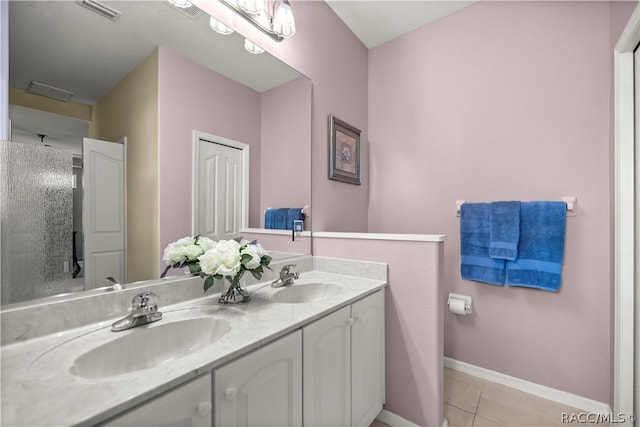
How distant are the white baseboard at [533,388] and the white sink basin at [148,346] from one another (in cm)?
185

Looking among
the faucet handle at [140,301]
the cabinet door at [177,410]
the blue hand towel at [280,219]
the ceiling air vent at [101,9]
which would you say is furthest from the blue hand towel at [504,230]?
the ceiling air vent at [101,9]

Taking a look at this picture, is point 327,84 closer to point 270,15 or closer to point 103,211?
point 270,15

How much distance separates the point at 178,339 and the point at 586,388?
221cm

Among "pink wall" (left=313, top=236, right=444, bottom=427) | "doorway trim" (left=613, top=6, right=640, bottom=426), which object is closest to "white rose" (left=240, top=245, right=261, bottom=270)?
"pink wall" (left=313, top=236, right=444, bottom=427)

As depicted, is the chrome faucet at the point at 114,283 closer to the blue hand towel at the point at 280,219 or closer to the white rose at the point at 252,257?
the white rose at the point at 252,257

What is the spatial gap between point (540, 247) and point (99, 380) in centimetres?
209

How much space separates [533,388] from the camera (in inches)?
Answer: 67.3

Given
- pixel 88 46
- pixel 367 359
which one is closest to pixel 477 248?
pixel 367 359

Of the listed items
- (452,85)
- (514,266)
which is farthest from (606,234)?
(452,85)

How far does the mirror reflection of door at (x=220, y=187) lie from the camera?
1.17 metres

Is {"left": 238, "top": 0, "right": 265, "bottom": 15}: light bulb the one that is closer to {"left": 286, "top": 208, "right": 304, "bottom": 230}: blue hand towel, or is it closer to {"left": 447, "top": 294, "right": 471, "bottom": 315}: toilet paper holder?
{"left": 286, "top": 208, "right": 304, "bottom": 230}: blue hand towel

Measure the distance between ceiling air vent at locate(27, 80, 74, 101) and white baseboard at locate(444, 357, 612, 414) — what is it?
2.55 metres

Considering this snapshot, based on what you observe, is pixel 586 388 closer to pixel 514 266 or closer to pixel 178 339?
pixel 514 266

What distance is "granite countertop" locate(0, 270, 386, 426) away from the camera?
50 centimetres
